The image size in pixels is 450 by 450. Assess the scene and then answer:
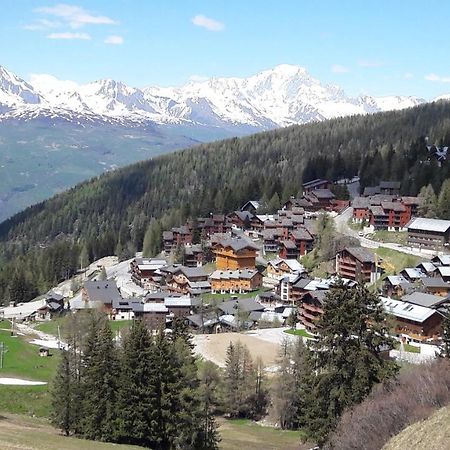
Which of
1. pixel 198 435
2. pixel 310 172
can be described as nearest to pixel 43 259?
pixel 310 172

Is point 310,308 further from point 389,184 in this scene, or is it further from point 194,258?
point 389,184

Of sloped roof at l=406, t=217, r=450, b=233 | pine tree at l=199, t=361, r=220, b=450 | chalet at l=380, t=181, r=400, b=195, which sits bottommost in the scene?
pine tree at l=199, t=361, r=220, b=450

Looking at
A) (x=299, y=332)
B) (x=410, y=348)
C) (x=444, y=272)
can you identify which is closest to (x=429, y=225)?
(x=444, y=272)

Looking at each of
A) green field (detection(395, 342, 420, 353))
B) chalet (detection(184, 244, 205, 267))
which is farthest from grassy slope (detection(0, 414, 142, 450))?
chalet (detection(184, 244, 205, 267))

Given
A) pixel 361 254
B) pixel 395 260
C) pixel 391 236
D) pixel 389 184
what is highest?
pixel 389 184

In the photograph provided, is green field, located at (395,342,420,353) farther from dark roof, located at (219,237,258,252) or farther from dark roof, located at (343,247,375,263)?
dark roof, located at (219,237,258,252)

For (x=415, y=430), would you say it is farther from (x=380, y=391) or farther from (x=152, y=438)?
(x=152, y=438)

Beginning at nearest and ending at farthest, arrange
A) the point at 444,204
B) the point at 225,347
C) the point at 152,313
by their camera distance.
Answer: the point at 225,347, the point at 152,313, the point at 444,204

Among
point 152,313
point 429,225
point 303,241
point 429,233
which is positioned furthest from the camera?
point 303,241

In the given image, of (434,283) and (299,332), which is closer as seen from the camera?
(434,283)
